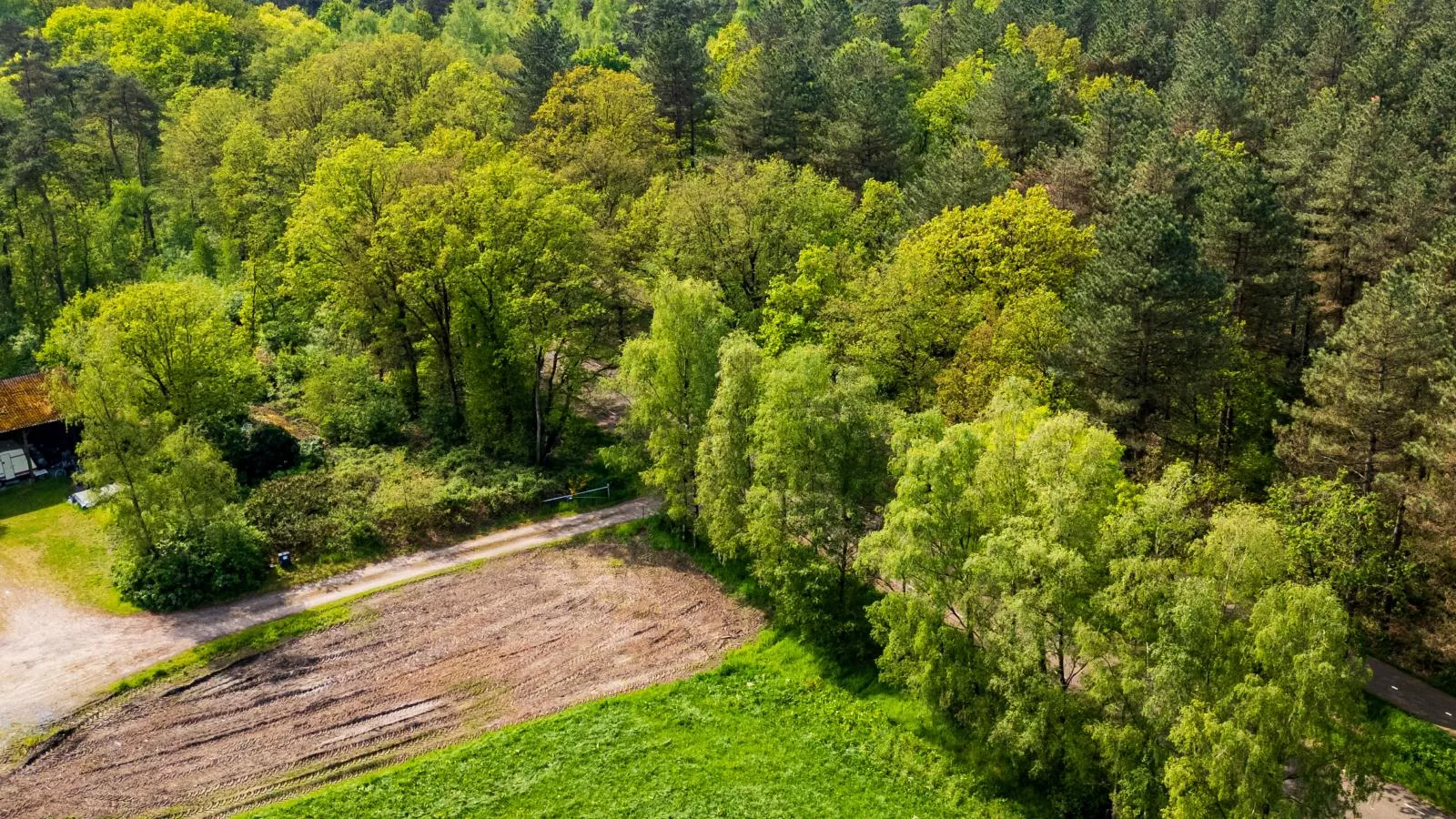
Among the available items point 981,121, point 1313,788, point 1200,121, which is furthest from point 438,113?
point 1313,788

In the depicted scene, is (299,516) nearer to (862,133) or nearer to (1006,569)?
(1006,569)

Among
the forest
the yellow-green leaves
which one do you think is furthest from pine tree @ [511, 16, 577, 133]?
the yellow-green leaves

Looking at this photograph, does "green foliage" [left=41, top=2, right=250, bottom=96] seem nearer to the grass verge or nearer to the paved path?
the paved path

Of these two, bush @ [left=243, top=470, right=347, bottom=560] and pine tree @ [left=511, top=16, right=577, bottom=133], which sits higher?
pine tree @ [left=511, top=16, right=577, bottom=133]

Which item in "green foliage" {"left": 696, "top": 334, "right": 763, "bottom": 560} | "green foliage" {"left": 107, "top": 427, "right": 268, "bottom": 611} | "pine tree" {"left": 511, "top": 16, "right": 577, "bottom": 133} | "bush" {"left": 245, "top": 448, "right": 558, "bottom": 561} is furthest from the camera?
"pine tree" {"left": 511, "top": 16, "right": 577, "bottom": 133}

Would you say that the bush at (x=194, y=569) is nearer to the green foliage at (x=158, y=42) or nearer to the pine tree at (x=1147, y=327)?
the pine tree at (x=1147, y=327)

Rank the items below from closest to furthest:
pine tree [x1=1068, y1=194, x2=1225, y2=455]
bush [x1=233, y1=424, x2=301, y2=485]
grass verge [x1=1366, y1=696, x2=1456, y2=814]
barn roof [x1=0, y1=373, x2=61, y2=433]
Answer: grass verge [x1=1366, y1=696, x2=1456, y2=814] → pine tree [x1=1068, y1=194, x2=1225, y2=455] → bush [x1=233, y1=424, x2=301, y2=485] → barn roof [x1=0, y1=373, x2=61, y2=433]

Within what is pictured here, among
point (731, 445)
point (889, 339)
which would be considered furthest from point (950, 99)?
point (731, 445)
